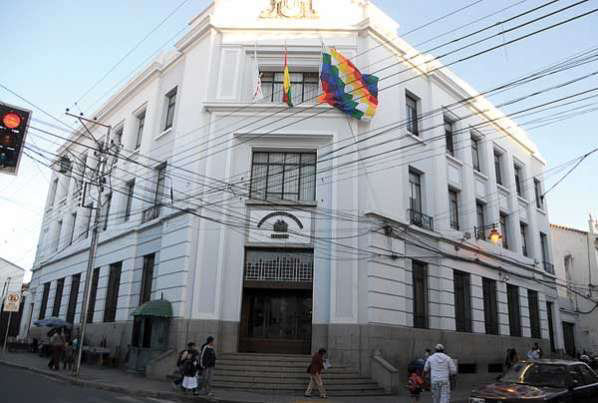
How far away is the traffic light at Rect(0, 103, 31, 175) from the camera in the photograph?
30.3 ft

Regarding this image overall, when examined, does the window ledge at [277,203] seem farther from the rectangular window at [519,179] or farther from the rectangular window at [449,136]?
the rectangular window at [519,179]

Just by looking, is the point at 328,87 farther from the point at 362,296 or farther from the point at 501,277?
the point at 501,277

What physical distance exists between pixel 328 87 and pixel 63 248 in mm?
22697

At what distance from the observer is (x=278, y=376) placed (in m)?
16.3

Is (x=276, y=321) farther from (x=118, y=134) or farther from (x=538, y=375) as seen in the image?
(x=118, y=134)

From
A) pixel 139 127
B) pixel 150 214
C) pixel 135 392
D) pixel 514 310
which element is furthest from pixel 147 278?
pixel 514 310

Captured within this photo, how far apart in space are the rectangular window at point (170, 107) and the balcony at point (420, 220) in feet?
40.0

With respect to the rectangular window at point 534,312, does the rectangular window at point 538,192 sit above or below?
above

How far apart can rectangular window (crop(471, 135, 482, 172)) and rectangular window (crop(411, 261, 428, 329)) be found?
8.45 metres

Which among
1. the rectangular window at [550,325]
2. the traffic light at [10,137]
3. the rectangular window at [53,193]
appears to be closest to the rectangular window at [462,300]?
the rectangular window at [550,325]

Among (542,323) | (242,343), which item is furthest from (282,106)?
(542,323)

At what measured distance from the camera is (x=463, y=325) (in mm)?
22828

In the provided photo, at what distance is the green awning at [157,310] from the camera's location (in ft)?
60.9

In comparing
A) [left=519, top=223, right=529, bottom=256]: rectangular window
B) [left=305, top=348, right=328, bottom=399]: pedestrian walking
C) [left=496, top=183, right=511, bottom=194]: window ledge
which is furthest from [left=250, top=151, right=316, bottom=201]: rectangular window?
[left=519, top=223, right=529, bottom=256]: rectangular window
